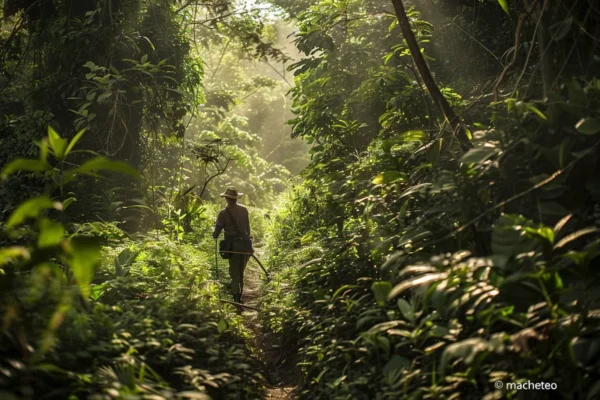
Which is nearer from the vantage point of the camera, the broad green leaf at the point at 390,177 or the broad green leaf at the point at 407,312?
the broad green leaf at the point at 407,312

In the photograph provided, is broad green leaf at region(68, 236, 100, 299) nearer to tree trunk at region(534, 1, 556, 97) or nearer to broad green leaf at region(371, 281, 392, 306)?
broad green leaf at region(371, 281, 392, 306)

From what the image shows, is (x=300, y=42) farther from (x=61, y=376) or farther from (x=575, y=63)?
(x=61, y=376)

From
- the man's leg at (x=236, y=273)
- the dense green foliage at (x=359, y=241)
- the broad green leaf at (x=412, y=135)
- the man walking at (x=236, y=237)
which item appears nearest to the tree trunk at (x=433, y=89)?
the dense green foliage at (x=359, y=241)

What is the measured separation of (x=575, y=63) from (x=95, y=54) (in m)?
7.48

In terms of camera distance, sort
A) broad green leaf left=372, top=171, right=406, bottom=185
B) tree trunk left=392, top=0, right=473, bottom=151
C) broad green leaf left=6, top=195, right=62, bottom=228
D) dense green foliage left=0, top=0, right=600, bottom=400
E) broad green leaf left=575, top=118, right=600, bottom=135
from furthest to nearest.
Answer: tree trunk left=392, top=0, right=473, bottom=151 < broad green leaf left=372, top=171, right=406, bottom=185 < broad green leaf left=575, top=118, right=600, bottom=135 < dense green foliage left=0, top=0, right=600, bottom=400 < broad green leaf left=6, top=195, right=62, bottom=228

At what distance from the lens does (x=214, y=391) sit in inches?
173

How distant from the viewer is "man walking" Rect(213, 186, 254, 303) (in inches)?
352

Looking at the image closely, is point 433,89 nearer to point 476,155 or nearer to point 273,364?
point 476,155

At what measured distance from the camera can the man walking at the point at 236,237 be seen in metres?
8.95

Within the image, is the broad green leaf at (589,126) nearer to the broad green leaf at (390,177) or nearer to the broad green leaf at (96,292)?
the broad green leaf at (390,177)

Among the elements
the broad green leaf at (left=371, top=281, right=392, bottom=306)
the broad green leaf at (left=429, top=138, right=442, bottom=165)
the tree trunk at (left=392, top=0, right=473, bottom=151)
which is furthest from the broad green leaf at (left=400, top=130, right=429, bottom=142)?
the broad green leaf at (left=371, top=281, right=392, bottom=306)

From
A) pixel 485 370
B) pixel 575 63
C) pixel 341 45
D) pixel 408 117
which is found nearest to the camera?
pixel 485 370

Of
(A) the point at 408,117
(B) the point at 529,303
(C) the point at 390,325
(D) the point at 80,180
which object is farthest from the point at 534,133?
(D) the point at 80,180

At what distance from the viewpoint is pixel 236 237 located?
9.18 metres
